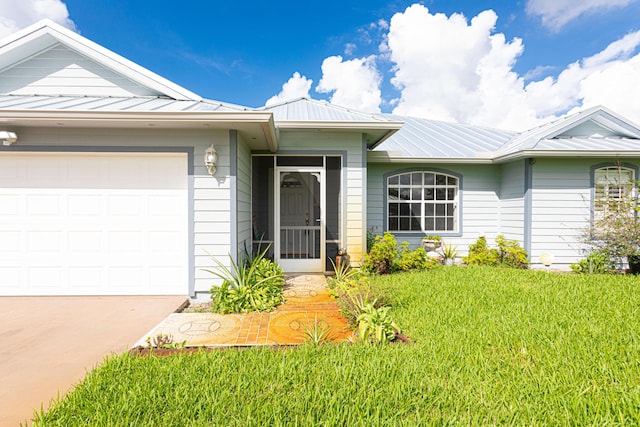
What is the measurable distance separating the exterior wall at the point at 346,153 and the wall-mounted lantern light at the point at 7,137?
14.0ft

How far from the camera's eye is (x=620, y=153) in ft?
23.0

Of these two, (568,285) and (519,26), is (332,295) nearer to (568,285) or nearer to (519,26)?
(568,285)

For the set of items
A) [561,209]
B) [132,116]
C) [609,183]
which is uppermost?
[132,116]

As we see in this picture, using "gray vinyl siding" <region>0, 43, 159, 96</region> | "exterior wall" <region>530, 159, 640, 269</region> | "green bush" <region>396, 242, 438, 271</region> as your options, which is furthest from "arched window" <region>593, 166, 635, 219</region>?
"gray vinyl siding" <region>0, 43, 159, 96</region>

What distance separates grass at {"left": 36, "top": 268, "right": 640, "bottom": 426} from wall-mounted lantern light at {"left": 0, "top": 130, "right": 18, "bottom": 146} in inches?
166

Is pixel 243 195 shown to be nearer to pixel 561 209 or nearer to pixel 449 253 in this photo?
pixel 449 253

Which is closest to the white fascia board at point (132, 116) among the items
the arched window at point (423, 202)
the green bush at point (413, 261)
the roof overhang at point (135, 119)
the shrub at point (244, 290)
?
the roof overhang at point (135, 119)

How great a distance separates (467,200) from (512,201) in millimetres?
1063

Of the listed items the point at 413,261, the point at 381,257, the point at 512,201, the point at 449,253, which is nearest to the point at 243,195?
the point at 381,257

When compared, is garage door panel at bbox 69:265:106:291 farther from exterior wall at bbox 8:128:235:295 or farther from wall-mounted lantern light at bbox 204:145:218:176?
wall-mounted lantern light at bbox 204:145:218:176

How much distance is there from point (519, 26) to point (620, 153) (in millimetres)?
5497

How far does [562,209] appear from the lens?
24.6ft

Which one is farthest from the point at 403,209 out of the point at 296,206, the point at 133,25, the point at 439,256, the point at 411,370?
the point at 133,25

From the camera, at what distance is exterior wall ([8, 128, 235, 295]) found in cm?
484
